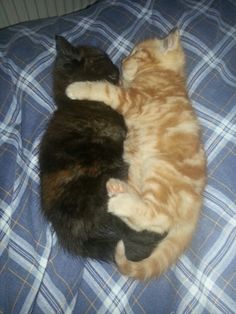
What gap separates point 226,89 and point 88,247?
861 mm

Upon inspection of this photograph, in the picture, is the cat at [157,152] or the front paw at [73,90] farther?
the front paw at [73,90]

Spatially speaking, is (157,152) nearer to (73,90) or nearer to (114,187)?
(114,187)

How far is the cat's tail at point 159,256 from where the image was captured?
124cm

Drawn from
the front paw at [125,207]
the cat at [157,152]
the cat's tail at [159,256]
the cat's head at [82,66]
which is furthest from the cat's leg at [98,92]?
the cat's tail at [159,256]

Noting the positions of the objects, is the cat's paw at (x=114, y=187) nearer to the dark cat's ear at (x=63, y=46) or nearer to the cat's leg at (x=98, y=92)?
the cat's leg at (x=98, y=92)

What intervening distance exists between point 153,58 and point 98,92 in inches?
14.8

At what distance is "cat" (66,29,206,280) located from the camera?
123 cm

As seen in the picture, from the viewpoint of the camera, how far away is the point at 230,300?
4.01ft

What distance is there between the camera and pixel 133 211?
1.20 metres

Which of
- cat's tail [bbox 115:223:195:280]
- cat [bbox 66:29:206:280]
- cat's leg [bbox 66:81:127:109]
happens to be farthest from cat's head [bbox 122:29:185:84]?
cat's tail [bbox 115:223:195:280]

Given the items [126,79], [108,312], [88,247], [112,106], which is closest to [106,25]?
[126,79]

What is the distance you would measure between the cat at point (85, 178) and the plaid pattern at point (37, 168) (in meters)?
0.12

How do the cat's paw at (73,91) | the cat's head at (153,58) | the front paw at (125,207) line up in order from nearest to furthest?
the front paw at (125,207), the cat's paw at (73,91), the cat's head at (153,58)

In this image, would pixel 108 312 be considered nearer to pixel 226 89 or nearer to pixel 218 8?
pixel 226 89
